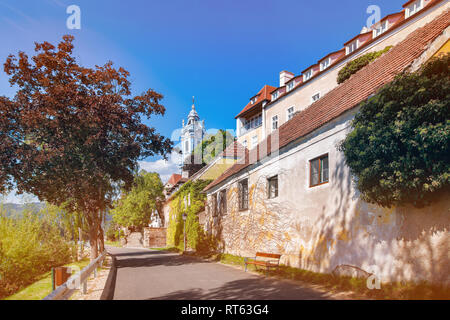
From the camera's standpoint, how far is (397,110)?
7.02 meters

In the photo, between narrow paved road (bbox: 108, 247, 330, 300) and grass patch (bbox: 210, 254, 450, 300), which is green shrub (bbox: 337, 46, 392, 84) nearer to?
grass patch (bbox: 210, 254, 450, 300)

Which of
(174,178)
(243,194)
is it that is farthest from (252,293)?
(174,178)

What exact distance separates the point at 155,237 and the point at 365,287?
37.9 metres

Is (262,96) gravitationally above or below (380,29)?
below

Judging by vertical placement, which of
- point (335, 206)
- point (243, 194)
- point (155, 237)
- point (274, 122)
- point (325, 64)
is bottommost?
point (155, 237)

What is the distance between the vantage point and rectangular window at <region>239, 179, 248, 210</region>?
17891 mm

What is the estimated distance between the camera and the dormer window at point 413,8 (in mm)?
20047

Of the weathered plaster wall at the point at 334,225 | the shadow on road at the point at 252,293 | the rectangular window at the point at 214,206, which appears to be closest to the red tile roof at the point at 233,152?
the rectangular window at the point at 214,206

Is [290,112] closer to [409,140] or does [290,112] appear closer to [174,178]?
[409,140]

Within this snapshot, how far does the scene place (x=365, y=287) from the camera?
26.0 ft

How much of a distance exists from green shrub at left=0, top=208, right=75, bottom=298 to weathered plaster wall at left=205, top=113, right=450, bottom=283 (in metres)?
9.51

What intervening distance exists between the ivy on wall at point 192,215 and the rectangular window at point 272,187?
31.4 ft
